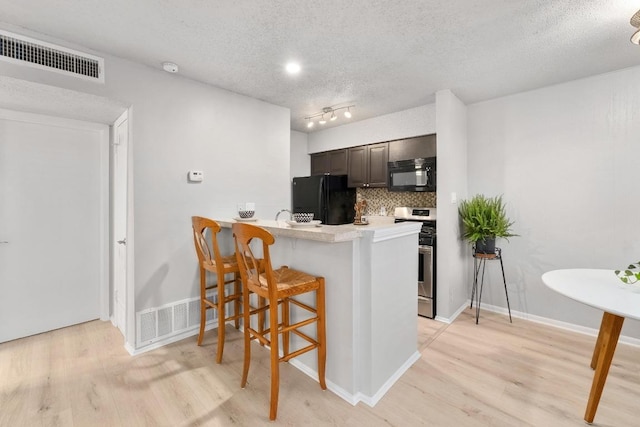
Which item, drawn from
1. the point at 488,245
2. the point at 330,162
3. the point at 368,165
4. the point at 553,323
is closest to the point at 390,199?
the point at 368,165

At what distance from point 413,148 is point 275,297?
113 inches

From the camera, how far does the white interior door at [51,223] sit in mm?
2676

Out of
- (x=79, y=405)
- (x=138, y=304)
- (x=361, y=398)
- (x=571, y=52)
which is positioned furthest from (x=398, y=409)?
(x=571, y=52)

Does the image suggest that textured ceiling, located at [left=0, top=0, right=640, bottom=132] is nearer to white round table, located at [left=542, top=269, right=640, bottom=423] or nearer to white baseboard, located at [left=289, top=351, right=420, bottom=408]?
white round table, located at [left=542, top=269, right=640, bottom=423]

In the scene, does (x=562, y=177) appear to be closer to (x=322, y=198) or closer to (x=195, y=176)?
(x=322, y=198)

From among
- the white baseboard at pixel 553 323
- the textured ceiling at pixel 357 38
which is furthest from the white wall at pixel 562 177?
the textured ceiling at pixel 357 38

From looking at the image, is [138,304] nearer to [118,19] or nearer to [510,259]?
[118,19]

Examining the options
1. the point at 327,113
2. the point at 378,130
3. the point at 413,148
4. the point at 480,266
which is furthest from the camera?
the point at 378,130

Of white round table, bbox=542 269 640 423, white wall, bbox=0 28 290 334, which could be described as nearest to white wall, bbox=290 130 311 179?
white wall, bbox=0 28 290 334

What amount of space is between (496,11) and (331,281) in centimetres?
205

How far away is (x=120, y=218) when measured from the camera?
288 cm

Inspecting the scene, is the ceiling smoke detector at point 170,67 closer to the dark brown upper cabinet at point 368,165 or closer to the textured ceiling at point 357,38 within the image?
the textured ceiling at point 357,38

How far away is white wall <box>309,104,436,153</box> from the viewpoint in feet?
12.0

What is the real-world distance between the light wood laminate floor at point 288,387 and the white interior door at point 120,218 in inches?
12.7
